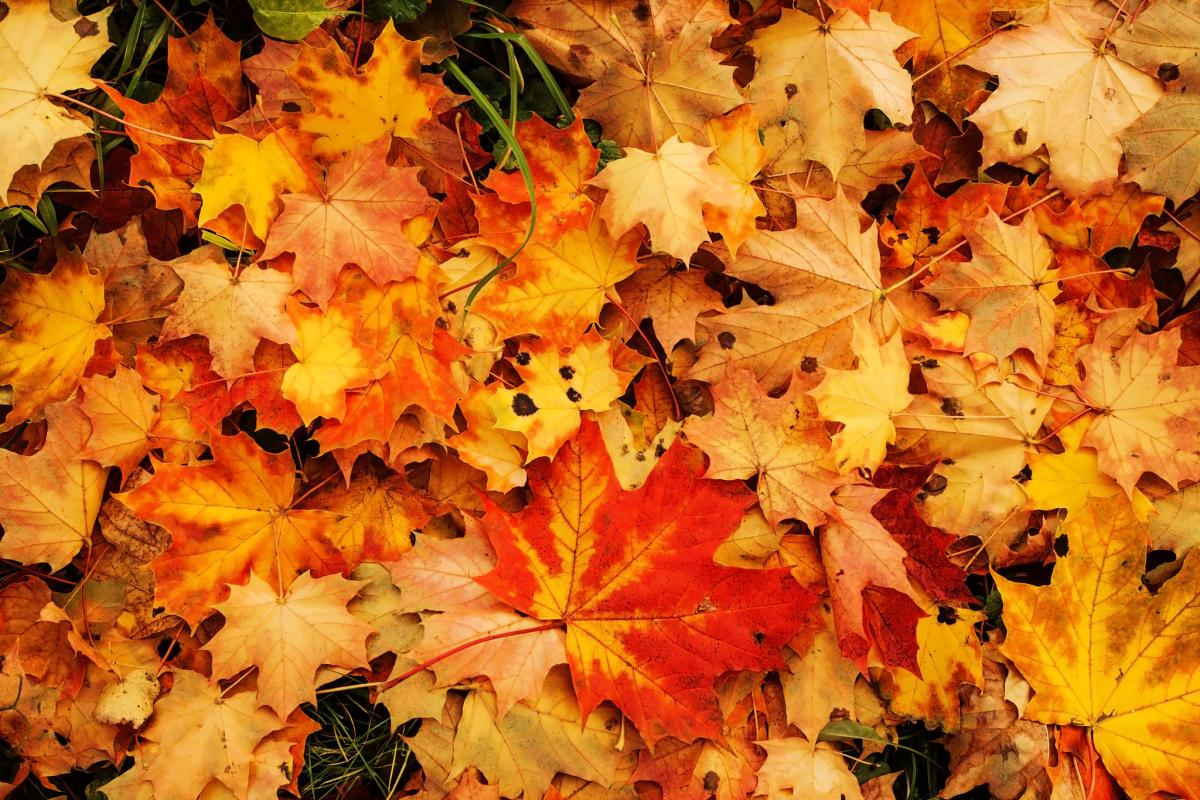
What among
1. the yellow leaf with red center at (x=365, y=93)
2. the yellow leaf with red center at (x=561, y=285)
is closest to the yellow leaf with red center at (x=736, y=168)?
the yellow leaf with red center at (x=561, y=285)

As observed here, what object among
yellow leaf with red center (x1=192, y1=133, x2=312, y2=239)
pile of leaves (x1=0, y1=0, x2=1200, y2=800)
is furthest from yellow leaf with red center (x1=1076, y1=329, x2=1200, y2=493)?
yellow leaf with red center (x1=192, y1=133, x2=312, y2=239)

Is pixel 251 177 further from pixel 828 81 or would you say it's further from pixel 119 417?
pixel 828 81

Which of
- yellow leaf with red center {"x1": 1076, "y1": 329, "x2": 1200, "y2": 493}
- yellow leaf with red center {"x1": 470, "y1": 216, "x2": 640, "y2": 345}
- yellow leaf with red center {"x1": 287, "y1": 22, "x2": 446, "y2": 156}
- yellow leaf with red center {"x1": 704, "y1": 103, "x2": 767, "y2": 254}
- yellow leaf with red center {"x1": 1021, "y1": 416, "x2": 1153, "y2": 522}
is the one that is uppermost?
yellow leaf with red center {"x1": 287, "y1": 22, "x2": 446, "y2": 156}

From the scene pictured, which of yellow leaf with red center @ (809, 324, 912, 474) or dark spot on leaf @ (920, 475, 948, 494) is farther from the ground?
yellow leaf with red center @ (809, 324, 912, 474)

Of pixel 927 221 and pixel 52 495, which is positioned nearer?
pixel 52 495

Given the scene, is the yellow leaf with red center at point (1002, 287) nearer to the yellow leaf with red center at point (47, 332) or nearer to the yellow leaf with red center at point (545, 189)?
the yellow leaf with red center at point (545, 189)

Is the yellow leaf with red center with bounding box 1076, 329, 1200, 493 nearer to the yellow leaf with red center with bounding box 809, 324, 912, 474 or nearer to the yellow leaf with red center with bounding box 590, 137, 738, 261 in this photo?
the yellow leaf with red center with bounding box 809, 324, 912, 474

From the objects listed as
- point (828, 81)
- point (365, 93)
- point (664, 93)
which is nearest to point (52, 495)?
point (365, 93)
